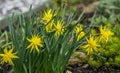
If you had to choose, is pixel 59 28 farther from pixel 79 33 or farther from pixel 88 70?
pixel 88 70

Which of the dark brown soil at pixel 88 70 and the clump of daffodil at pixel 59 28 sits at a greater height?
the clump of daffodil at pixel 59 28

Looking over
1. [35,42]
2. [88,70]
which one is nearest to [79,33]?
[35,42]

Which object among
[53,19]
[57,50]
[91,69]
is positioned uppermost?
[53,19]

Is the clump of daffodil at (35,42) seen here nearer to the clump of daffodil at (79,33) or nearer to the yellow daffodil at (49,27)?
the yellow daffodil at (49,27)

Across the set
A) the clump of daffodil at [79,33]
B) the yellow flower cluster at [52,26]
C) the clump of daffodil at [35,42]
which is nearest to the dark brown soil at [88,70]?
the clump of daffodil at [79,33]

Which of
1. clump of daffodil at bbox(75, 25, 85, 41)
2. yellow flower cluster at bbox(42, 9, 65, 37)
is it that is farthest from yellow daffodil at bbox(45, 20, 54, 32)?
clump of daffodil at bbox(75, 25, 85, 41)

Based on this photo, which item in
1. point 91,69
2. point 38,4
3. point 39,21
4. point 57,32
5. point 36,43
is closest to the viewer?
point 36,43

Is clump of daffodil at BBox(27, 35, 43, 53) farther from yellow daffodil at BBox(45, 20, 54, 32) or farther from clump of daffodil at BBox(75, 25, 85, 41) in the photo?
clump of daffodil at BBox(75, 25, 85, 41)

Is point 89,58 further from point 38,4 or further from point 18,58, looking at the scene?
point 38,4

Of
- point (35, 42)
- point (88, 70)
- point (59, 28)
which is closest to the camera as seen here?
point (35, 42)

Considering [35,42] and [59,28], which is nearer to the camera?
[35,42]

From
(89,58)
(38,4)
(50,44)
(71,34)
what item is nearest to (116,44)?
(89,58)
